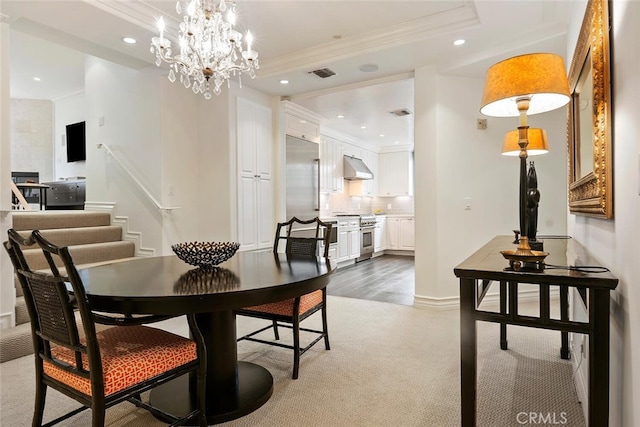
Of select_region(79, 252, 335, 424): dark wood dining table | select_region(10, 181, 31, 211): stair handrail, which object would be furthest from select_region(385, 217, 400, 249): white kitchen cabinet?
select_region(10, 181, 31, 211): stair handrail

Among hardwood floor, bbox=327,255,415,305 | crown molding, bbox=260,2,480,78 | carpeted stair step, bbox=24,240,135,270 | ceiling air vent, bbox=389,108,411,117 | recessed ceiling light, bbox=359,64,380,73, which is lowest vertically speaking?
hardwood floor, bbox=327,255,415,305

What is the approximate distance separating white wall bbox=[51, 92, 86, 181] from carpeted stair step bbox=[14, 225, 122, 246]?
9.49ft

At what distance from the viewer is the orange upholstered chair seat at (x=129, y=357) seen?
1.38 meters

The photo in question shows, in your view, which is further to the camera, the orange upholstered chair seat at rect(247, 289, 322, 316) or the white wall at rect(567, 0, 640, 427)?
the orange upholstered chair seat at rect(247, 289, 322, 316)

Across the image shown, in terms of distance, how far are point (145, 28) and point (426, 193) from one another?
119 inches

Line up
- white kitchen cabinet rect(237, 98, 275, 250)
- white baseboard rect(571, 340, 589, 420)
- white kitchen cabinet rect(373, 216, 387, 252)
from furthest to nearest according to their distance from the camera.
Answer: white kitchen cabinet rect(373, 216, 387, 252)
white kitchen cabinet rect(237, 98, 275, 250)
white baseboard rect(571, 340, 589, 420)

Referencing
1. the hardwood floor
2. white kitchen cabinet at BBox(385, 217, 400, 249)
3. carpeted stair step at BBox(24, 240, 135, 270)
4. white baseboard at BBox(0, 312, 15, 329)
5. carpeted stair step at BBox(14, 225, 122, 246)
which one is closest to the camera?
white baseboard at BBox(0, 312, 15, 329)

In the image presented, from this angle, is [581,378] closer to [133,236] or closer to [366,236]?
[133,236]

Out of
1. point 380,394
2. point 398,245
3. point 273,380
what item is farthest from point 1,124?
point 398,245

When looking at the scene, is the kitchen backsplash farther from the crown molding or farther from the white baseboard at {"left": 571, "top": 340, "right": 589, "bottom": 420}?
the white baseboard at {"left": 571, "top": 340, "right": 589, "bottom": 420}

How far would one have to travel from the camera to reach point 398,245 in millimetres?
8484

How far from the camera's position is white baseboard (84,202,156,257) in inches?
166

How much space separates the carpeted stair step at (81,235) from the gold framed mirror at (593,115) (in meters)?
4.34

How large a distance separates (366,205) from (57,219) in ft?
20.7
